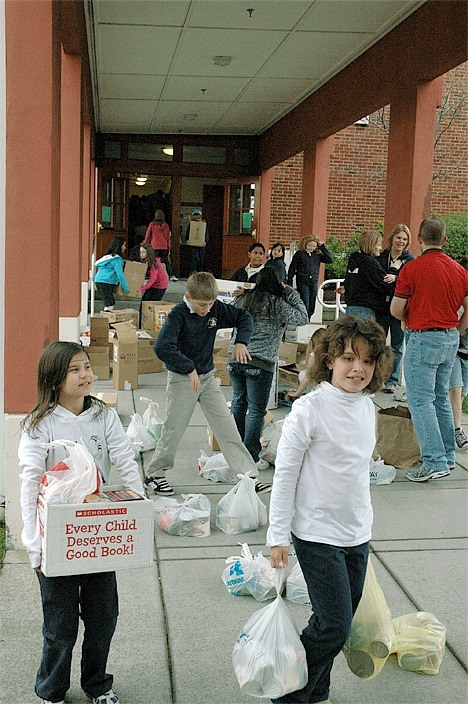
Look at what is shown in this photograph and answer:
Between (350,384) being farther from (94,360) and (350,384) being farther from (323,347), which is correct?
(94,360)

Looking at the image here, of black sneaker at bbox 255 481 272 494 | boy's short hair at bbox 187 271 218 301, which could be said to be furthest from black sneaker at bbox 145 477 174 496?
boy's short hair at bbox 187 271 218 301

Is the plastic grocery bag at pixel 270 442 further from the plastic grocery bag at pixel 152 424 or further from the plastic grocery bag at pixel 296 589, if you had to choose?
the plastic grocery bag at pixel 296 589

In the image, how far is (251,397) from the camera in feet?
19.9

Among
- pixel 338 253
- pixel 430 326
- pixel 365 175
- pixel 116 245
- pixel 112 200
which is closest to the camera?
pixel 430 326

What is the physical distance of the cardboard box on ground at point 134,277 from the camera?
13781 mm

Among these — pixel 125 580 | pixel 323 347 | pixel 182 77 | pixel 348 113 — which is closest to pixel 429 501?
pixel 125 580

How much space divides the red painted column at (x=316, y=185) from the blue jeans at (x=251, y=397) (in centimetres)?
906

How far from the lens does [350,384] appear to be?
300cm

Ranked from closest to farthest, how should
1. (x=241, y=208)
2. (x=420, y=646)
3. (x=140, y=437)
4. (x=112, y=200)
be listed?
(x=420, y=646), (x=140, y=437), (x=241, y=208), (x=112, y=200)

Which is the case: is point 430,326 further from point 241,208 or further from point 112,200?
point 112,200

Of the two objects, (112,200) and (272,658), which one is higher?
(112,200)

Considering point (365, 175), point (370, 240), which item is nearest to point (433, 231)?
point (370, 240)

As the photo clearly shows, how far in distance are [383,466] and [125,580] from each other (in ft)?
8.29

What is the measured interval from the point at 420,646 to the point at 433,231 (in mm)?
3425
